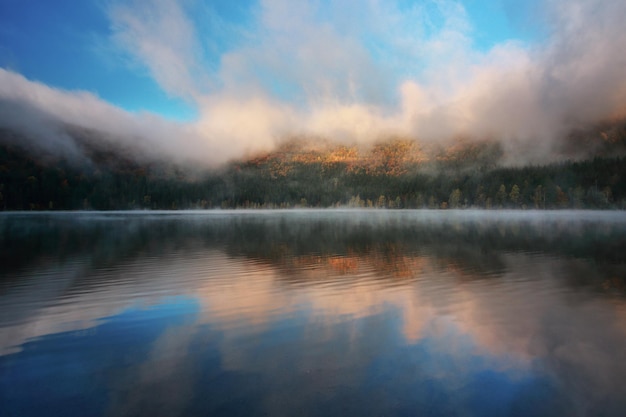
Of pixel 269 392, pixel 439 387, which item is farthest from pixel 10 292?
pixel 439 387

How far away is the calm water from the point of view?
25.6 feet

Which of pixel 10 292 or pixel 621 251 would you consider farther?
pixel 621 251

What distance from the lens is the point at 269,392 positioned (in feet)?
26.7

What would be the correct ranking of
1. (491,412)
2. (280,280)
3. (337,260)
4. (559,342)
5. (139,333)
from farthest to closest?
1. (337,260)
2. (280,280)
3. (139,333)
4. (559,342)
5. (491,412)

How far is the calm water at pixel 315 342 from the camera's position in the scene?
7812 millimetres

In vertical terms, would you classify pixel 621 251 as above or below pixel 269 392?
below

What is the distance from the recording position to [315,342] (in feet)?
37.1

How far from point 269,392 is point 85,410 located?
3724 millimetres

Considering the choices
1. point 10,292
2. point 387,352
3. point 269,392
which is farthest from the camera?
point 10,292

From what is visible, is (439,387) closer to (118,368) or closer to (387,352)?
(387,352)

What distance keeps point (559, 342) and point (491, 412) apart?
5544mm

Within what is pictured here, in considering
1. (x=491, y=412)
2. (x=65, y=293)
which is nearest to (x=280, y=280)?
(x=65, y=293)

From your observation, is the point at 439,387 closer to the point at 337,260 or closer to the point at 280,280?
the point at 280,280

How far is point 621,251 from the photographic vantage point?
31922 mm
